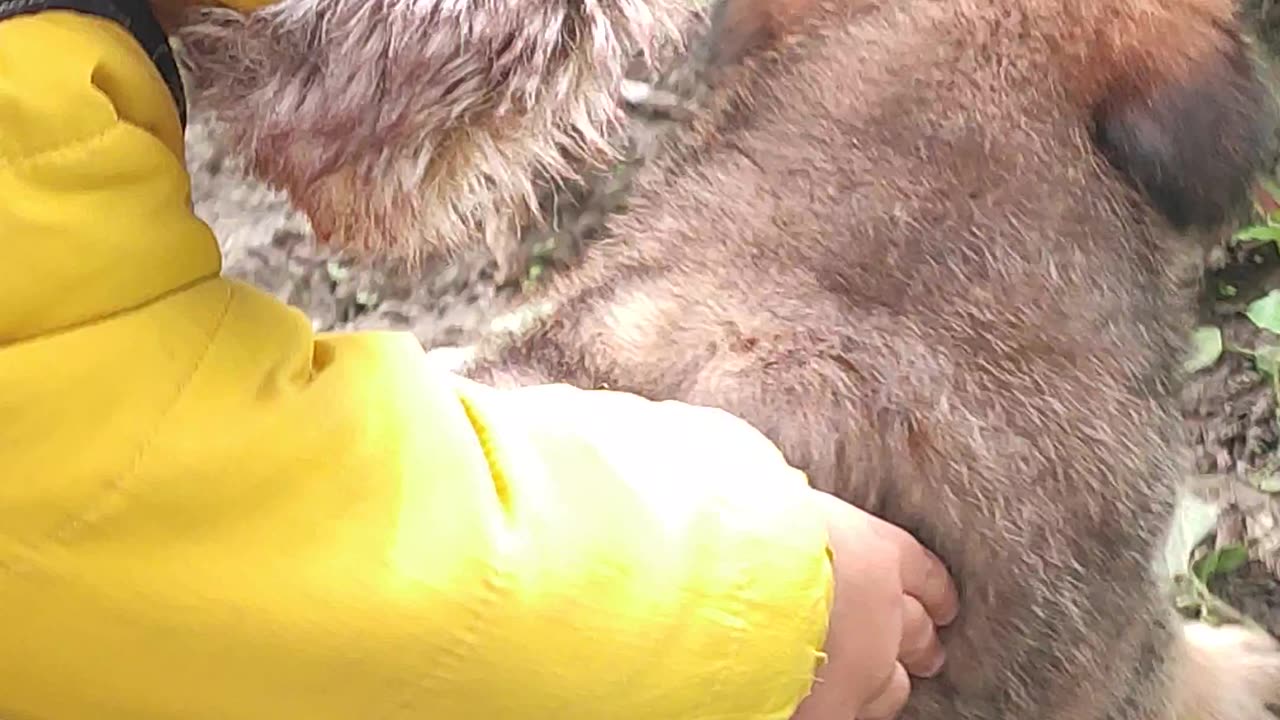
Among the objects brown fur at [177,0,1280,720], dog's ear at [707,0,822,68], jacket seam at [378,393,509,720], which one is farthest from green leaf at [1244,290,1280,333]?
jacket seam at [378,393,509,720]

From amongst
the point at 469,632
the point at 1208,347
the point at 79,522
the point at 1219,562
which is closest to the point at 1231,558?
the point at 1219,562

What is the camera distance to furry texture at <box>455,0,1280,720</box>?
751mm

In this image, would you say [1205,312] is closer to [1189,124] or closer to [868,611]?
[1189,124]

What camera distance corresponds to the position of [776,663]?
66 cm

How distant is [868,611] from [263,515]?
30 cm

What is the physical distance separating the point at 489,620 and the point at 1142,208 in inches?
15.7

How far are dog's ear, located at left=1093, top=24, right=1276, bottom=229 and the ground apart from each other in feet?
1.06

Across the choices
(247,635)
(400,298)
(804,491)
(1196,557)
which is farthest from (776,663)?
(400,298)

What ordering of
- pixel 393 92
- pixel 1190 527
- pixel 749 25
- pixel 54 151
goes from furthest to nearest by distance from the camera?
pixel 1190 527 → pixel 749 25 → pixel 393 92 → pixel 54 151

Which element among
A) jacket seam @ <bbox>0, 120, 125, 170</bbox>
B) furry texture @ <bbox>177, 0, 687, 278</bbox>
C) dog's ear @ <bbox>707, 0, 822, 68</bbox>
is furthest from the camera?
dog's ear @ <bbox>707, 0, 822, 68</bbox>

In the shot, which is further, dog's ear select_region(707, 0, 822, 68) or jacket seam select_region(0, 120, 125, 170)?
dog's ear select_region(707, 0, 822, 68)

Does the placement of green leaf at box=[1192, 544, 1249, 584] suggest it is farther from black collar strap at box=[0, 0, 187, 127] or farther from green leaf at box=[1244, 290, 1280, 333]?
black collar strap at box=[0, 0, 187, 127]

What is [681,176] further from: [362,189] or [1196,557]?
[1196,557]

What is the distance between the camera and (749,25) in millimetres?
839
